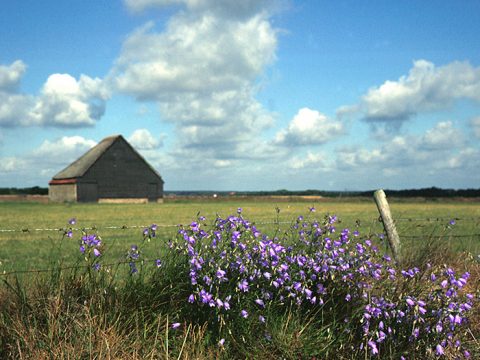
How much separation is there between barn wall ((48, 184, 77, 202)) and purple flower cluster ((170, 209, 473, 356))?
64340 millimetres

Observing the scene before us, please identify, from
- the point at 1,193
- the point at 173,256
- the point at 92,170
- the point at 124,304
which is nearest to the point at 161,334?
the point at 124,304

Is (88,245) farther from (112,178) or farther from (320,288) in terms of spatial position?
(112,178)

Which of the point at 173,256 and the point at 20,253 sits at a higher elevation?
the point at 173,256

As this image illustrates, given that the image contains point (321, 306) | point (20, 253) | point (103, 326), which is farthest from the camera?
point (20, 253)

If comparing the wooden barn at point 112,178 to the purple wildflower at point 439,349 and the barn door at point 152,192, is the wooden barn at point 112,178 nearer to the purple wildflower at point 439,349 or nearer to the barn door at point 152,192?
the barn door at point 152,192

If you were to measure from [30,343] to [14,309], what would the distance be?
0.68 meters

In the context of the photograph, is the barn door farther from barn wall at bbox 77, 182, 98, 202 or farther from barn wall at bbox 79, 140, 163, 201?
barn wall at bbox 77, 182, 98, 202

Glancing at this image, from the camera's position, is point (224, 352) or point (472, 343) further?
point (472, 343)

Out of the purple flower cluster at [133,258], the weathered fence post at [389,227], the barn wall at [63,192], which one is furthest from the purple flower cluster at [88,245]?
the barn wall at [63,192]

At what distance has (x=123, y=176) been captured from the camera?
68375 millimetres

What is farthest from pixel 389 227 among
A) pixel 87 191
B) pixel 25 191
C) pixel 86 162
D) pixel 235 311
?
pixel 25 191

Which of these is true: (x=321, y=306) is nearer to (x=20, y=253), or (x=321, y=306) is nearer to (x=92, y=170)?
(x=20, y=253)

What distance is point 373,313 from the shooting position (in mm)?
4609

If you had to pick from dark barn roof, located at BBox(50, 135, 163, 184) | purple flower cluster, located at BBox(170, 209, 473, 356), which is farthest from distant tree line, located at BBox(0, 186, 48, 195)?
purple flower cluster, located at BBox(170, 209, 473, 356)
